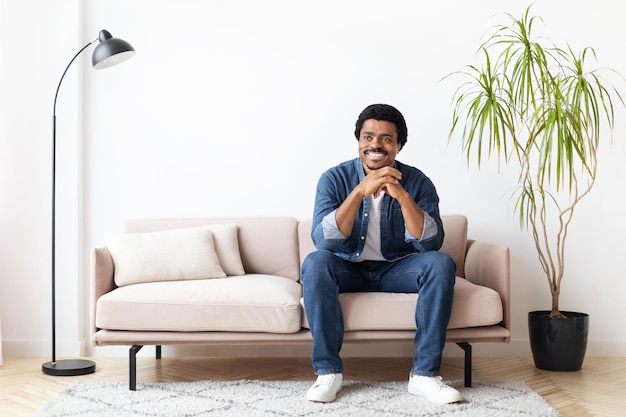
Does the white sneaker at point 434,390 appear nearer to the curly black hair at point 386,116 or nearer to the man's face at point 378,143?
the man's face at point 378,143

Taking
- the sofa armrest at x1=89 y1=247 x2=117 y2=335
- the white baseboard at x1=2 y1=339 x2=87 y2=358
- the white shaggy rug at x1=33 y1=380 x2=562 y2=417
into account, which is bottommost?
the white baseboard at x1=2 y1=339 x2=87 y2=358

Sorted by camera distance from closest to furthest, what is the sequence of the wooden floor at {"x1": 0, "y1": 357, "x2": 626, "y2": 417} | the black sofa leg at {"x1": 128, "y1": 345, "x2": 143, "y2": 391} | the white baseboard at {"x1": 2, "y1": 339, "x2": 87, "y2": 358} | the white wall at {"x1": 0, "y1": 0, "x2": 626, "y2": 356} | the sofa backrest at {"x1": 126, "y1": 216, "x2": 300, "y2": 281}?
the wooden floor at {"x1": 0, "y1": 357, "x2": 626, "y2": 417}, the black sofa leg at {"x1": 128, "y1": 345, "x2": 143, "y2": 391}, the sofa backrest at {"x1": 126, "y1": 216, "x2": 300, "y2": 281}, the white baseboard at {"x1": 2, "y1": 339, "x2": 87, "y2": 358}, the white wall at {"x1": 0, "y1": 0, "x2": 626, "y2": 356}

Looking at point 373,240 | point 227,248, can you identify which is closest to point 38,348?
point 227,248

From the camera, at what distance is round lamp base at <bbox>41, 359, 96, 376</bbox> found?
3488 mm

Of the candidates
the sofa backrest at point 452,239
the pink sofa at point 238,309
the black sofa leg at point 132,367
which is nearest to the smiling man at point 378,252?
the pink sofa at point 238,309

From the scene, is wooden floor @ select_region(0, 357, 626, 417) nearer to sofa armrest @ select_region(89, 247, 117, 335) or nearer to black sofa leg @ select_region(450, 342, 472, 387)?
black sofa leg @ select_region(450, 342, 472, 387)

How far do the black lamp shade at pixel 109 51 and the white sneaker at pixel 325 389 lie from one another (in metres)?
1.71

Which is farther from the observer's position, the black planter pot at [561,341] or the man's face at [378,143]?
the black planter pot at [561,341]

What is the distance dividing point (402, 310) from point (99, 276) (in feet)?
4.27

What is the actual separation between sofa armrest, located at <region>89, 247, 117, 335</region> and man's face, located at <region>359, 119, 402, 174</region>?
123 cm

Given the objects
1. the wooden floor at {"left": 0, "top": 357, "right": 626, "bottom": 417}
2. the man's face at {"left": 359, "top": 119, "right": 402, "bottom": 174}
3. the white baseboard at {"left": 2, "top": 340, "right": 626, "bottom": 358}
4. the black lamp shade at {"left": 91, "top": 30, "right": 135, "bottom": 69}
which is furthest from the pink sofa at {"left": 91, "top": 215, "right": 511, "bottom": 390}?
the black lamp shade at {"left": 91, "top": 30, "right": 135, "bottom": 69}

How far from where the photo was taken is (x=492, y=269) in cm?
330

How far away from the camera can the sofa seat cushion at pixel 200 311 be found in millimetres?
3082

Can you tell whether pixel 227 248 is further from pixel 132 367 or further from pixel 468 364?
pixel 468 364
